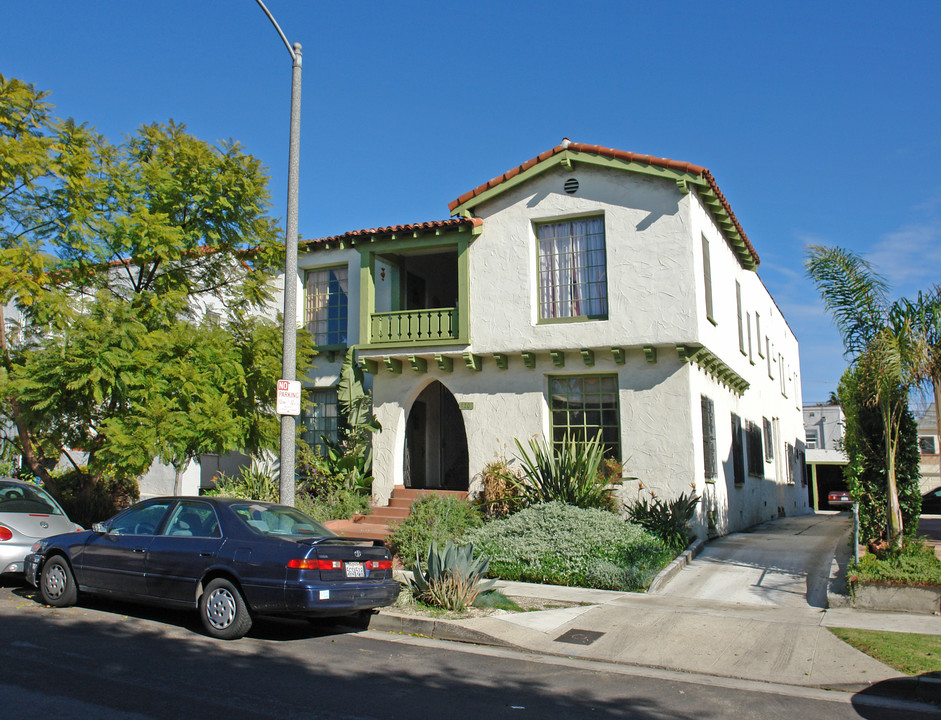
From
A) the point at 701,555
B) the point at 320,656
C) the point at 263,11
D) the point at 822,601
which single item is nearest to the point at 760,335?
the point at 701,555

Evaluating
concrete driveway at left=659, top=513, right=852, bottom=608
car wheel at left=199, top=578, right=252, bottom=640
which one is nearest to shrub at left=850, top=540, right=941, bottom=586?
concrete driveway at left=659, top=513, right=852, bottom=608

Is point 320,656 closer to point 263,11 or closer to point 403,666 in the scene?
point 403,666

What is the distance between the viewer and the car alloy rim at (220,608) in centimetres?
777

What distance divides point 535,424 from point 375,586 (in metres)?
7.44

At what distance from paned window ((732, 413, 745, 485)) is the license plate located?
1135 cm

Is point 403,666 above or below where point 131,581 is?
below

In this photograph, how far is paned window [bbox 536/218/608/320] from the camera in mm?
15039

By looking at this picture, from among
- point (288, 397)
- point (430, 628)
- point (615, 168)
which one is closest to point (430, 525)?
point (288, 397)

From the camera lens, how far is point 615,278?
1474 centimetres

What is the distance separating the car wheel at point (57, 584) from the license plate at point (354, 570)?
146 inches

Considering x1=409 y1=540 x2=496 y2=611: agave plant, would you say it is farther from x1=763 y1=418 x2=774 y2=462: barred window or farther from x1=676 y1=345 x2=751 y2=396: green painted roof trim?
x1=763 y1=418 x2=774 y2=462: barred window

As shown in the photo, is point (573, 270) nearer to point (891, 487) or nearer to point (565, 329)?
point (565, 329)

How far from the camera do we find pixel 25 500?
1139cm

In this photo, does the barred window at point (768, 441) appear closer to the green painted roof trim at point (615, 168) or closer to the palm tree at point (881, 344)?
the green painted roof trim at point (615, 168)
